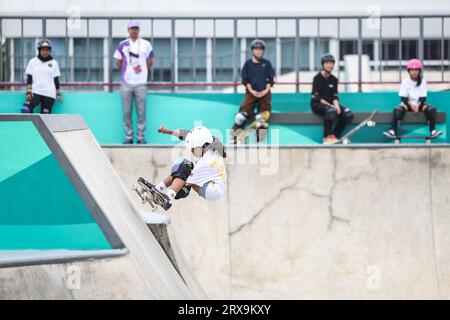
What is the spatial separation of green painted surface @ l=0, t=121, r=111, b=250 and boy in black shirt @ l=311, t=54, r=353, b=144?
7726 millimetres

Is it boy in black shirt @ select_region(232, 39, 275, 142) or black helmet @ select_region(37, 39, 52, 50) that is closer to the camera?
boy in black shirt @ select_region(232, 39, 275, 142)

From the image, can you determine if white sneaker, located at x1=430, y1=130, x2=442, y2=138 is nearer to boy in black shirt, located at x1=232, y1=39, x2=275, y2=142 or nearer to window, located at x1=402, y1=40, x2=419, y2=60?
window, located at x1=402, y1=40, x2=419, y2=60

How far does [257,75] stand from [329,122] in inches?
54.1

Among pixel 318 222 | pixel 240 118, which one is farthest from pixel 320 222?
pixel 240 118

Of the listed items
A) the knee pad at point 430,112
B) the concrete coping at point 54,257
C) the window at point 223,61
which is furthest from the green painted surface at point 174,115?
the concrete coping at point 54,257

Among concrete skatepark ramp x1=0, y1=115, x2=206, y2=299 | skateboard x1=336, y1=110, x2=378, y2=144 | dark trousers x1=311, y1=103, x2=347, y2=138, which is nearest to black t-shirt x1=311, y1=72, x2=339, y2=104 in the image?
dark trousers x1=311, y1=103, x2=347, y2=138

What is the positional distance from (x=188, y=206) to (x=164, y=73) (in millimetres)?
3999

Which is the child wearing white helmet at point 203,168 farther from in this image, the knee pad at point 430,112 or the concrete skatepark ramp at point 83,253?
the knee pad at point 430,112

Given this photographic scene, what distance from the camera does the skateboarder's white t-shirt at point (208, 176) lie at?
10977mm

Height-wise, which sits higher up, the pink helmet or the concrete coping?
the pink helmet

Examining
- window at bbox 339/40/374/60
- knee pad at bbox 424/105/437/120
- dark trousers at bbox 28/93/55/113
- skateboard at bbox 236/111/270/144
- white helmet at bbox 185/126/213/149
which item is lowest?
white helmet at bbox 185/126/213/149

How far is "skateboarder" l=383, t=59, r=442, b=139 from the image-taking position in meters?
15.9

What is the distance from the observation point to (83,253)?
7930 millimetres

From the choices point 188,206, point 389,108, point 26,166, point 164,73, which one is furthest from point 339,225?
point 26,166
